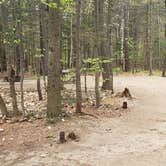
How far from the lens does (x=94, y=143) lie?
9.60 meters

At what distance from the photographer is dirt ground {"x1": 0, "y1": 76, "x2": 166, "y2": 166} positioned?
8305 millimetres

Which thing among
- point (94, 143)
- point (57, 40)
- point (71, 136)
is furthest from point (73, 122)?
point (57, 40)

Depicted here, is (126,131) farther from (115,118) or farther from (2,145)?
(2,145)

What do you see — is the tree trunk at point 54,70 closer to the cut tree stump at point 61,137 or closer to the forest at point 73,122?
the forest at point 73,122

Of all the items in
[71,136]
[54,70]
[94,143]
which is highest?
[54,70]

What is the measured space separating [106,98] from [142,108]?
244cm

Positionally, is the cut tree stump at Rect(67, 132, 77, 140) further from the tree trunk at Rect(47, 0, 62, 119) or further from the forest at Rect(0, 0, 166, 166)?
the tree trunk at Rect(47, 0, 62, 119)

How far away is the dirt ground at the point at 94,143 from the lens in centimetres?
830

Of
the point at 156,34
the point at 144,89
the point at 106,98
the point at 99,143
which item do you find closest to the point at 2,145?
the point at 99,143

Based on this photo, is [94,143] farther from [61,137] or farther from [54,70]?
[54,70]

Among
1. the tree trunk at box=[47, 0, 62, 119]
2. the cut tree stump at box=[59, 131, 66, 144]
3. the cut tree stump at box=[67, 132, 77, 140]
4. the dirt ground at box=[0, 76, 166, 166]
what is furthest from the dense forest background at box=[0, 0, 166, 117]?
the cut tree stump at box=[59, 131, 66, 144]

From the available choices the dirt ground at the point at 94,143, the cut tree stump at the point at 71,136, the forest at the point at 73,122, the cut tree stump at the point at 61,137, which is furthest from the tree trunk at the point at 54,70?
the cut tree stump at the point at 61,137

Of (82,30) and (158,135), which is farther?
(82,30)

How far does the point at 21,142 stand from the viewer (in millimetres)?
9758
